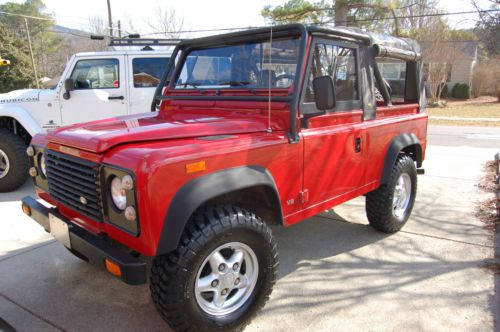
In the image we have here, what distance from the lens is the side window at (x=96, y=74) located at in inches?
246

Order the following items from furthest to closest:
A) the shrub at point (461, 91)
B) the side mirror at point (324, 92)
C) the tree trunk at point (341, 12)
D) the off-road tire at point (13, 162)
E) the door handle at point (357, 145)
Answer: the shrub at point (461, 91), the tree trunk at point (341, 12), the off-road tire at point (13, 162), the door handle at point (357, 145), the side mirror at point (324, 92)

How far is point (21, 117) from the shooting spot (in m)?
5.91

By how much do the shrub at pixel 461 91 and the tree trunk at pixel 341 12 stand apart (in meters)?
14.9

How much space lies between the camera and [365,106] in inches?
141

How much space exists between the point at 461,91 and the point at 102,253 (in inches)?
1254

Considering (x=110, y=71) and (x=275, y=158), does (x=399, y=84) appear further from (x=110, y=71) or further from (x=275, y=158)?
(x=110, y=71)

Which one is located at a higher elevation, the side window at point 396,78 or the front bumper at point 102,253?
the side window at point 396,78

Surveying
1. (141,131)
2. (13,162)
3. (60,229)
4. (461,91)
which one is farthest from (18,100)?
(461,91)

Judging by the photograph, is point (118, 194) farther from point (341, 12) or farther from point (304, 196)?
point (341, 12)

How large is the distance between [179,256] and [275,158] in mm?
932

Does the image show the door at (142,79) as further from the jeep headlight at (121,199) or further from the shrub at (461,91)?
the shrub at (461,91)

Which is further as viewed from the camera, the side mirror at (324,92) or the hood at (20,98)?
the hood at (20,98)

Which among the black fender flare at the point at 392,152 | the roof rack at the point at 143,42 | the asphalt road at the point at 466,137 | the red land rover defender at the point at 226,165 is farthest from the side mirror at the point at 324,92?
the asphalt road at the point at 466,137

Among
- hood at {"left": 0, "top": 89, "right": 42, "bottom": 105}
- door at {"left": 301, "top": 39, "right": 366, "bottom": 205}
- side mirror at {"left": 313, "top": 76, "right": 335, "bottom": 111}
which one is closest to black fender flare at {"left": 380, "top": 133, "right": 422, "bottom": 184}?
door at {"left": 301, "top": 39, "right": 366, "bottom": 205}
